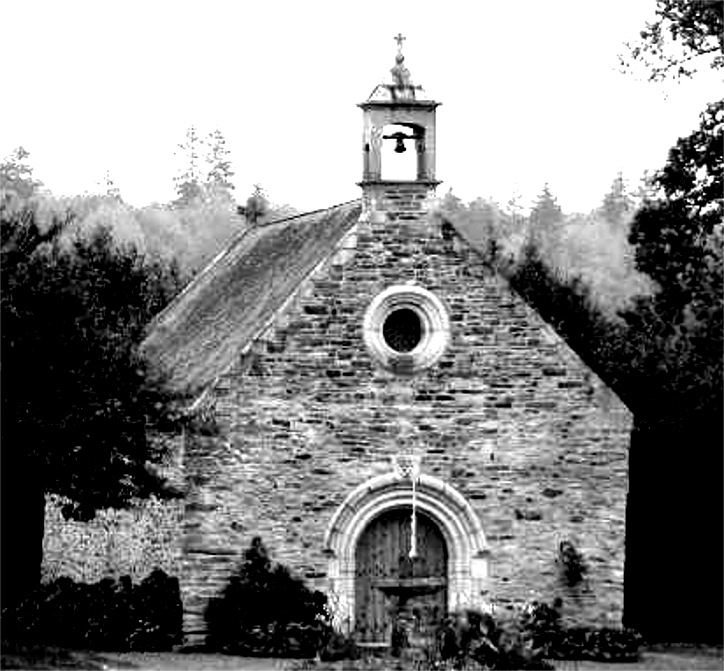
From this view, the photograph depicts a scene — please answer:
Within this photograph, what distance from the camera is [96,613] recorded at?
2734 cm

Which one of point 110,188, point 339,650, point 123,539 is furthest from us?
point 110,188

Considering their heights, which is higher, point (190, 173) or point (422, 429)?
point (190, 173)

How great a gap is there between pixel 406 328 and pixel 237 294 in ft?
21.5

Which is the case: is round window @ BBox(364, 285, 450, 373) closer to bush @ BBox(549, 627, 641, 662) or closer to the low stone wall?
the low stone wall

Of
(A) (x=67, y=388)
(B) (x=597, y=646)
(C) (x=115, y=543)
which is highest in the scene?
(A) (x=67, y=388)

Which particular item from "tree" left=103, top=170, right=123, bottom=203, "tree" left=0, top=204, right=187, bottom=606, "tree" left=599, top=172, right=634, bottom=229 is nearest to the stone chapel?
"tree" left=0, top=204, right=187, bottom=606

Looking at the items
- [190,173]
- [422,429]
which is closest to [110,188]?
[190,173]

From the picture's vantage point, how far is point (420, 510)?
2823cm

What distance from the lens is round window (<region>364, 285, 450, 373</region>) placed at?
28.2 m

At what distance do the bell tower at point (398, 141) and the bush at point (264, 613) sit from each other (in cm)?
570

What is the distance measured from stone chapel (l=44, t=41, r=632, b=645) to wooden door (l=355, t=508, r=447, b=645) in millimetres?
31

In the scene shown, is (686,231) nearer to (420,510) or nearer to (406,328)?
(406,328)

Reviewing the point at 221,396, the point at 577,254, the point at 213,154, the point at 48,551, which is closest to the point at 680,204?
the point at 221,396

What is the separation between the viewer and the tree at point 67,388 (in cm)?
2386
